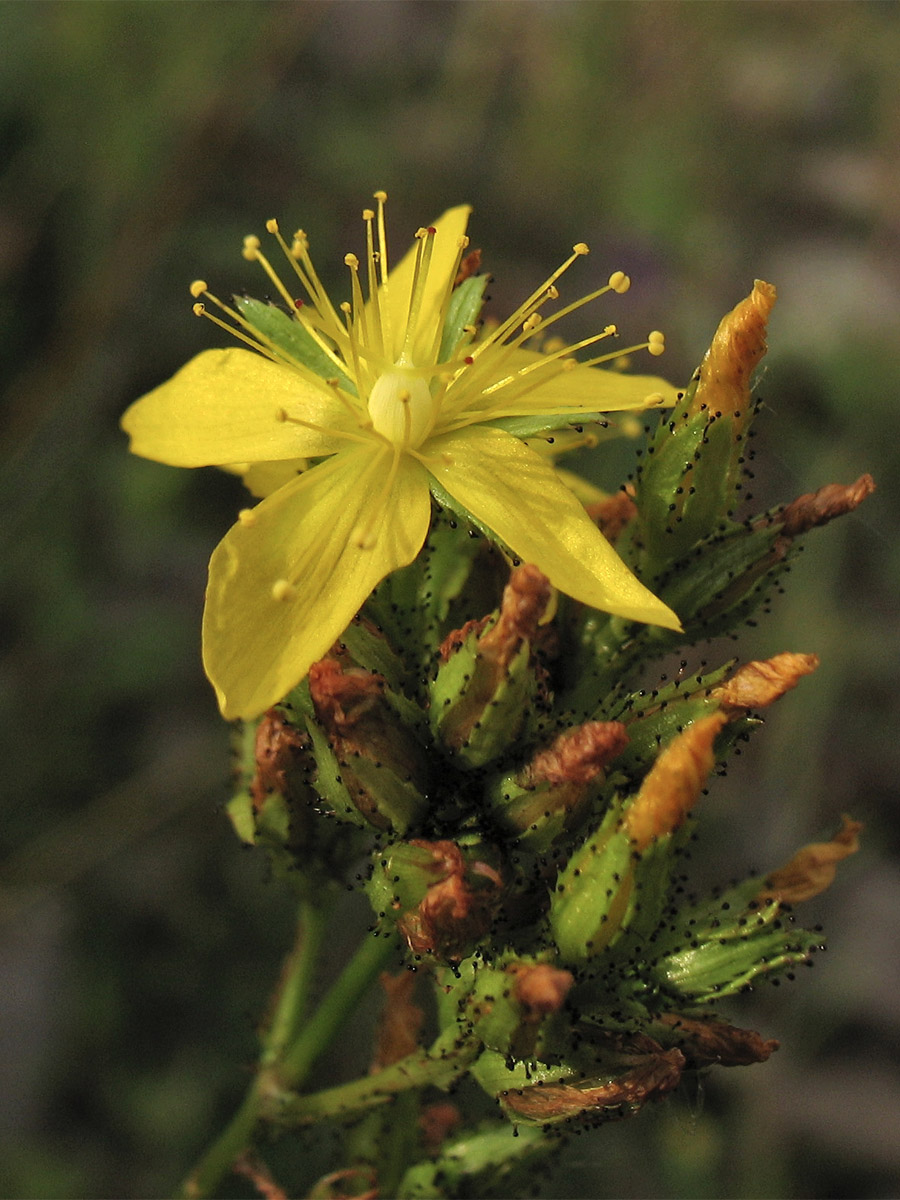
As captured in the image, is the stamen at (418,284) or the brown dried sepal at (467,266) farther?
the brown dried sepal at (467,266)

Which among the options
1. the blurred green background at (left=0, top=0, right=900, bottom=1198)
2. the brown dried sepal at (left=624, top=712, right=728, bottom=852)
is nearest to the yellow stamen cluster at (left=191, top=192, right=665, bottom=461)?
the brown dried sepal at (left=624, top=712, right=728, bottom=852)

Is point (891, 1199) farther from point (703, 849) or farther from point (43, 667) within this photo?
point (43, 667)

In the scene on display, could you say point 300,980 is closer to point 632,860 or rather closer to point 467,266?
point 632,860

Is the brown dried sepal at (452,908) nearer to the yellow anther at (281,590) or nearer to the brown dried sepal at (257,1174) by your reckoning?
the yellow anther at (281,590)

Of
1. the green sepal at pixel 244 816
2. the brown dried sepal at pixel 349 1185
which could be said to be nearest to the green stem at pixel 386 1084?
the brown dried sepal at pixel 349 1185

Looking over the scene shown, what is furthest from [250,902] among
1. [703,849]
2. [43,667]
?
[703,849]

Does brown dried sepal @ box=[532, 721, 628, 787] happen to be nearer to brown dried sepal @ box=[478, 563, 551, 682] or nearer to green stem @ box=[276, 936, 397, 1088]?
brown dried sepal @ box=[478, 563, 551, 682]
